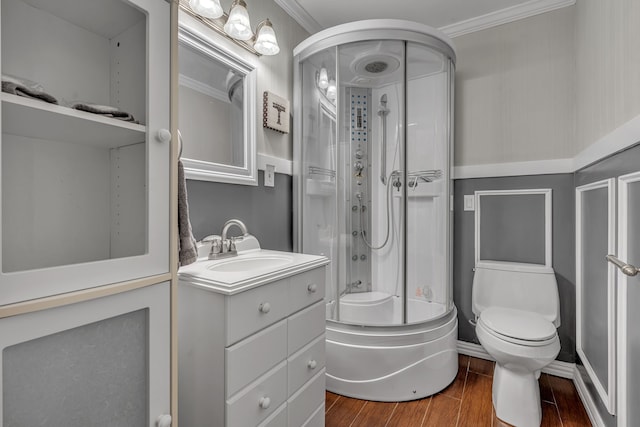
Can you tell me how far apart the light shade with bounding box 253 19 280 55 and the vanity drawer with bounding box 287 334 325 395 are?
4.96ft

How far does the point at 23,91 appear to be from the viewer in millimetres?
617

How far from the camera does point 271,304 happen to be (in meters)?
1.11

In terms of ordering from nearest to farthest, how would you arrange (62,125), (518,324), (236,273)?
(62,125) < (236,273) < (518,324)

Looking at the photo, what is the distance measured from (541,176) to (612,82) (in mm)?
833

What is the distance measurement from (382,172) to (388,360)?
1.21 metres

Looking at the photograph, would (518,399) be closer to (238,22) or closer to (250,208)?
(250,208)

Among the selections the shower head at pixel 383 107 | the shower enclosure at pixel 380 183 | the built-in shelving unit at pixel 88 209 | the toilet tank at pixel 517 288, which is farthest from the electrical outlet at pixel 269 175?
the toilet tank at pixel 517 288

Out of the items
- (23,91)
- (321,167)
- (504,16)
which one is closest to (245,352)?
(23,91)

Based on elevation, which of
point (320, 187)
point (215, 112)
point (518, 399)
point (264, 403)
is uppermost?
point (215, 112)

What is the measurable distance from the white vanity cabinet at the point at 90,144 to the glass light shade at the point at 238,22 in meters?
0.76

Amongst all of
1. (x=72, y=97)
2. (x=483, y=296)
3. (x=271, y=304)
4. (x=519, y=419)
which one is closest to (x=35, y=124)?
(x=72, y=97)

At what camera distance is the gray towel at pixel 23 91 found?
597mm

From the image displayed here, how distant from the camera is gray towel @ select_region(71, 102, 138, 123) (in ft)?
2.35

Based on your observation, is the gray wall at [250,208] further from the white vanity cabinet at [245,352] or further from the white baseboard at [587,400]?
the white baseboard at [587,400]
